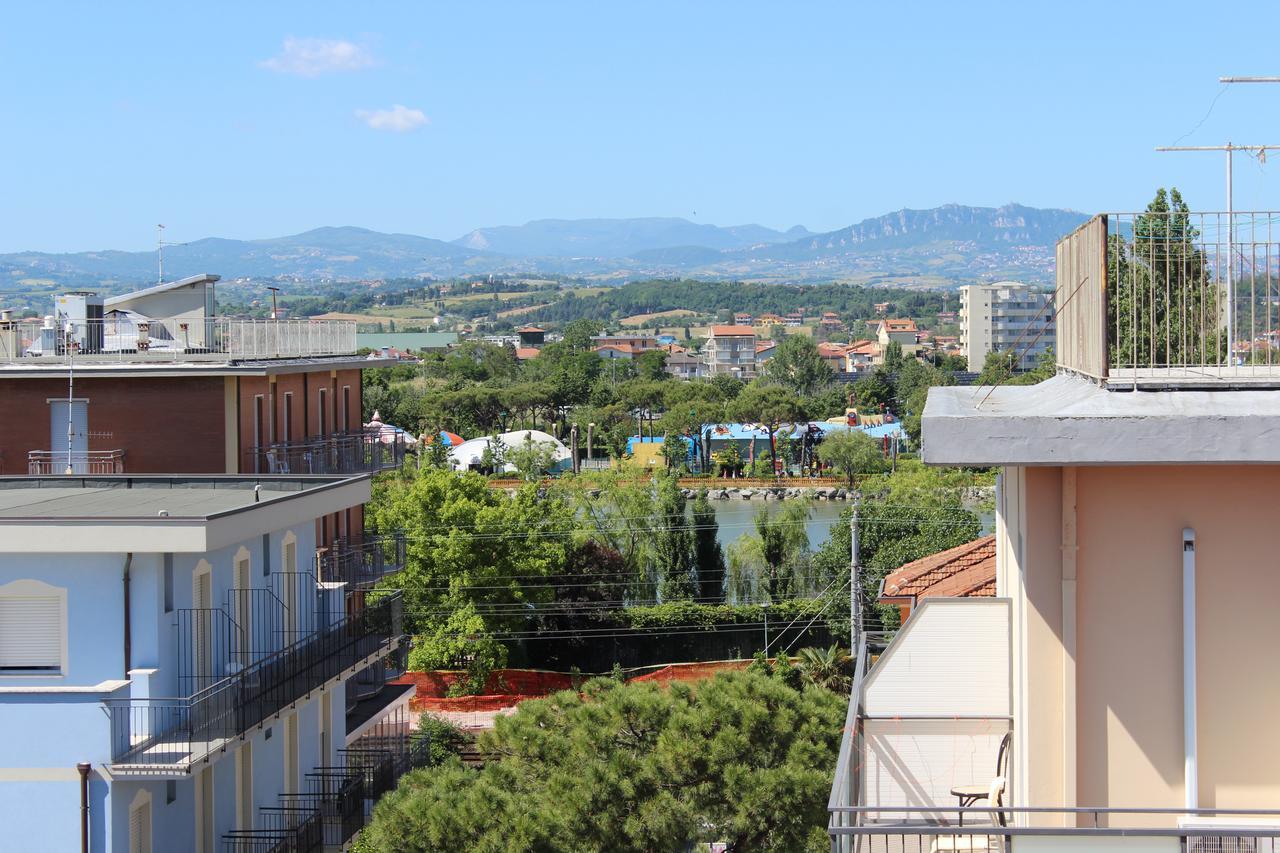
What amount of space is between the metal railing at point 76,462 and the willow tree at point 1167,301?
17.2 metres

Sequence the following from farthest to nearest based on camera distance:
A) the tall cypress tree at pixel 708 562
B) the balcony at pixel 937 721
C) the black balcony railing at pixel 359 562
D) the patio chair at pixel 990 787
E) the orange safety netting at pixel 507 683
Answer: the tall cypress tree at pixel 708 562 → the orange safety netting at pixel 507 683 → the black balcony railing at pixel 359 562 → the balcony at pixel 937 721 → the patio chair at pixel 990 787

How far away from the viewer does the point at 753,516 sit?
60719mm

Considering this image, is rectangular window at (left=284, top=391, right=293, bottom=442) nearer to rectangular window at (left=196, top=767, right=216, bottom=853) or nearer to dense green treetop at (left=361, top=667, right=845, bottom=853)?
dense green treetop at (left=361, top=667, right=845, bottom=853)

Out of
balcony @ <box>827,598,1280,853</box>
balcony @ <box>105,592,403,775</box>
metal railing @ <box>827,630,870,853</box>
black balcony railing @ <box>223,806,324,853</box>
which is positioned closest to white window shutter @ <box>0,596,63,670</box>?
balcony @ <box>105,592,403,775</box>

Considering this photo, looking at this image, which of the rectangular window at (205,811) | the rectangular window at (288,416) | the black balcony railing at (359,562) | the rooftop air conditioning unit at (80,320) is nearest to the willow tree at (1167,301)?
the rectangular window at (205,811)

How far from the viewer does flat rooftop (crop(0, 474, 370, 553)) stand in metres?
12.3

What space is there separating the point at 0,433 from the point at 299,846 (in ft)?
30.7

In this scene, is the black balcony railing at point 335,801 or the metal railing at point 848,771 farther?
the black balcony railing at point 335,801

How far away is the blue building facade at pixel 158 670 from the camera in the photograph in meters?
12.2

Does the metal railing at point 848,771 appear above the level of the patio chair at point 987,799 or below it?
above

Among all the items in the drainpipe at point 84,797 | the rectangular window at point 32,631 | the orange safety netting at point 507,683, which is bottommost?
the orange safety netting at point 507,683

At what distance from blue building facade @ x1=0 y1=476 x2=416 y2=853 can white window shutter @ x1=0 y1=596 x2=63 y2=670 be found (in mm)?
12

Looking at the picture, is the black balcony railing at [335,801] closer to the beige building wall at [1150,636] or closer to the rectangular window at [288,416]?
the rectangular window at [288,416]

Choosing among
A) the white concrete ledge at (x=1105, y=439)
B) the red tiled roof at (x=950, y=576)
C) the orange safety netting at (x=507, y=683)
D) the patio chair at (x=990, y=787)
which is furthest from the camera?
the orange safety netting at (x=507, y=683)
